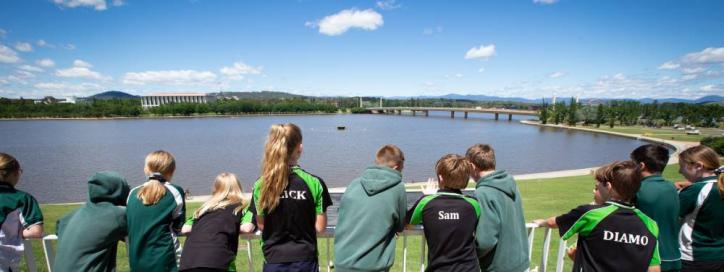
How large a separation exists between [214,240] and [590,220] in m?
3.20

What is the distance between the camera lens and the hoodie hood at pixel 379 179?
3.03 m

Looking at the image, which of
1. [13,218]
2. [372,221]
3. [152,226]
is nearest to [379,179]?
[372,221]

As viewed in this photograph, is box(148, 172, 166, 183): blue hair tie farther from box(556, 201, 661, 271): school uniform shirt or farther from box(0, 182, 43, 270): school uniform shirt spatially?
box(556, 201, 661, 271): school uniform shirt

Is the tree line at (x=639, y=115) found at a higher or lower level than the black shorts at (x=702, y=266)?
lower

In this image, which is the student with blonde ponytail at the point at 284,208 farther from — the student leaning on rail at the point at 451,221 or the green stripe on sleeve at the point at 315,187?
the student leaning on rail at the point at 451,221

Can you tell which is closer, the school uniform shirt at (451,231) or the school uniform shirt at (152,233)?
the school uniform shirt at (451,231)

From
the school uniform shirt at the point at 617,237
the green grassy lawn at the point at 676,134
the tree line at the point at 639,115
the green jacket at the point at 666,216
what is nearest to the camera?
the school uniform shirt at the point at 617,237

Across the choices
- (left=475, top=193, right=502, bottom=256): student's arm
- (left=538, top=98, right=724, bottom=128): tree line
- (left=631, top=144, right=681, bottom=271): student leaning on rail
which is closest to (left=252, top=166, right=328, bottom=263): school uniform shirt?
(left=475, top=193, right=502, bottom=256): student's arm

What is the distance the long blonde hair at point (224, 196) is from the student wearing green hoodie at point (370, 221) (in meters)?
1.03

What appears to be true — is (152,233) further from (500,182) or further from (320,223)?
(500,182)

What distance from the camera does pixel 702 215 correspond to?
335cm

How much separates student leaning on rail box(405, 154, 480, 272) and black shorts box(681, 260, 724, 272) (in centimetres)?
221

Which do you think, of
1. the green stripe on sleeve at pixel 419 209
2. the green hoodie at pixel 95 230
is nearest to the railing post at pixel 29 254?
the green hoodie at pixel 95 230

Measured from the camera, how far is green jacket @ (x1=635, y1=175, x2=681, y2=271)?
10.5ft
